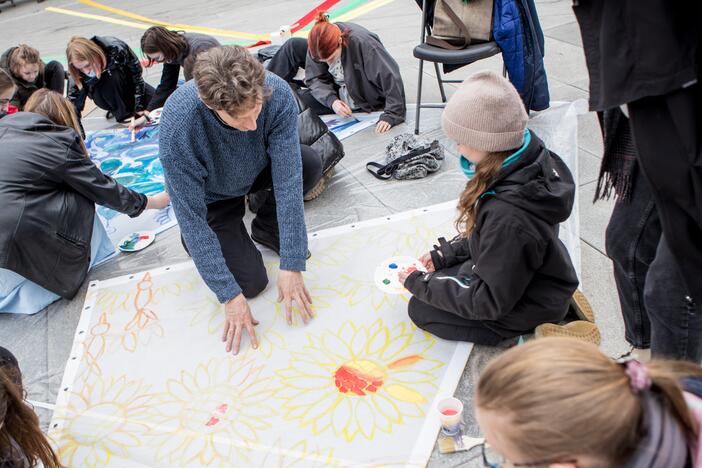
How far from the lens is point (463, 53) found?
317cm

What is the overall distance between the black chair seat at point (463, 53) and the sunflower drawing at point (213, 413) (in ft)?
6.41

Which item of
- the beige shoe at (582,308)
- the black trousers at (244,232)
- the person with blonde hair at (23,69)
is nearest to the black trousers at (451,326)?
the beige shoe at (582,308)

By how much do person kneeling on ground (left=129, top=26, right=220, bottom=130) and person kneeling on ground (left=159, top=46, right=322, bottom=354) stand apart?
4.97ft

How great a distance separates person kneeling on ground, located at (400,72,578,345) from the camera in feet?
5.44

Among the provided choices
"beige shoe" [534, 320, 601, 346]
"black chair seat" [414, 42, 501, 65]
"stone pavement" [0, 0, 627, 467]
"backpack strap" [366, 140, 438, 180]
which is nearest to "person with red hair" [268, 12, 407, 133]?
"stone pavement" [0, 0, 627, 467]

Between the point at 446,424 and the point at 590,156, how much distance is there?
1818 millimetres

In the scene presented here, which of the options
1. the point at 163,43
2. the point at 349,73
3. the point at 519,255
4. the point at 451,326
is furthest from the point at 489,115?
the point at 163,43

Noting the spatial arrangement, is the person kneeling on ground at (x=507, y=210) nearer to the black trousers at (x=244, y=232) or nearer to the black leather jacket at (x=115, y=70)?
the black trousers at (x=244, y=232)

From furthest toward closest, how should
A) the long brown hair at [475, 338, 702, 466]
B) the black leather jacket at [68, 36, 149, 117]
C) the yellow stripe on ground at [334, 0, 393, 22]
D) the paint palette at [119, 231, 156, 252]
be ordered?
the yellow stripe on ground at [334, 0, 393, 22] < the black leather jacket at [68, 36, 149, 117] < the paint palette at [119, 231, 156, 252] < the long brown hair at [475, 338, 702, 466]

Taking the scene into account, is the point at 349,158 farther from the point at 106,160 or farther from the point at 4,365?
the point at 4,365

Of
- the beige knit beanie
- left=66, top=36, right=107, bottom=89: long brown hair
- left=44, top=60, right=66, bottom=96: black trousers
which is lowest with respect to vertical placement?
left=44, top=60, right=66, bottom=96: black trousers

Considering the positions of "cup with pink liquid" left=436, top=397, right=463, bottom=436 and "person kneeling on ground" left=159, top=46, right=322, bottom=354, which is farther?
"person kneeling on ground" left=159, top=46, right=322, bottom=354

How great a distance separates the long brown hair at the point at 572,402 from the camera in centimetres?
92

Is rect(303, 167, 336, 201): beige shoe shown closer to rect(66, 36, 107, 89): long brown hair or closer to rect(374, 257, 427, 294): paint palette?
rect(374, 257, 427, 294): paint palette
